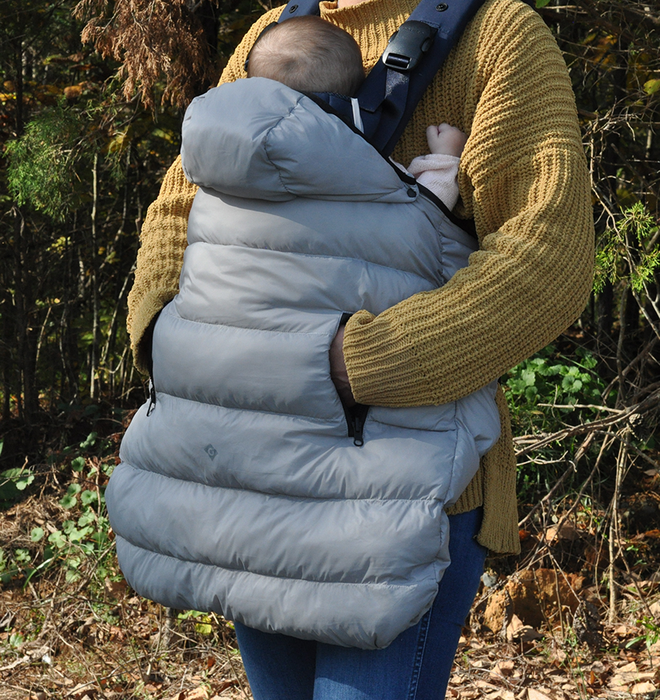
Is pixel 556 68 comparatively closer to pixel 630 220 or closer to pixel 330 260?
pixel 330 260

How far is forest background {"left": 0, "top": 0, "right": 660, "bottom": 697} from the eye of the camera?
2.74m

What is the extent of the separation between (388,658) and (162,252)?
86cm

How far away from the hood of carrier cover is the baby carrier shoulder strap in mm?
107

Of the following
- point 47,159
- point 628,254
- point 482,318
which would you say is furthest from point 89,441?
point 482,318

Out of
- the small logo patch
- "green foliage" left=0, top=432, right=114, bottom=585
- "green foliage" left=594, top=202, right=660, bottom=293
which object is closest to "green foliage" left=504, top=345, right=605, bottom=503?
"green foliage" left=594, top=202, right=660, bottom=293

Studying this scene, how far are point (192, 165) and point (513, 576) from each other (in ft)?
7.28

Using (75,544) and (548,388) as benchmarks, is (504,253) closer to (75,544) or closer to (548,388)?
(548,388)

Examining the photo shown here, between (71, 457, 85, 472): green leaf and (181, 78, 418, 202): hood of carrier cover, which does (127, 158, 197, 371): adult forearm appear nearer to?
(181, 78, 418, 202): hood of carrier cover

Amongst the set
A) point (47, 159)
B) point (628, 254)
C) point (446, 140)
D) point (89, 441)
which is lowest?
point (89, 441)

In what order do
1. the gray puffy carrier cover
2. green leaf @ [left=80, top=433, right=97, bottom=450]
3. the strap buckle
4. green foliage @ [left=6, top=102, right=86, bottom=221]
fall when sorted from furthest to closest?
green leaf @ [left=80, top=433, right=97, bottom=450] < green foliage @ [left=6, top=102, right=86, bottom=221] < the strap buckle < the gray puffy carrier cover

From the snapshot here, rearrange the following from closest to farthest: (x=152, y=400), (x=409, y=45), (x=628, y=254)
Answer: (x=409, y=45), (x=152, y=400), (x=628, y=254)

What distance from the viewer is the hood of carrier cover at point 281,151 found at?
Answer: 1.13 m

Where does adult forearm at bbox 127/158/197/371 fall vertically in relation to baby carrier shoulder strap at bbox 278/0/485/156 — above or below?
below

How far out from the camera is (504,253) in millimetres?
1153
